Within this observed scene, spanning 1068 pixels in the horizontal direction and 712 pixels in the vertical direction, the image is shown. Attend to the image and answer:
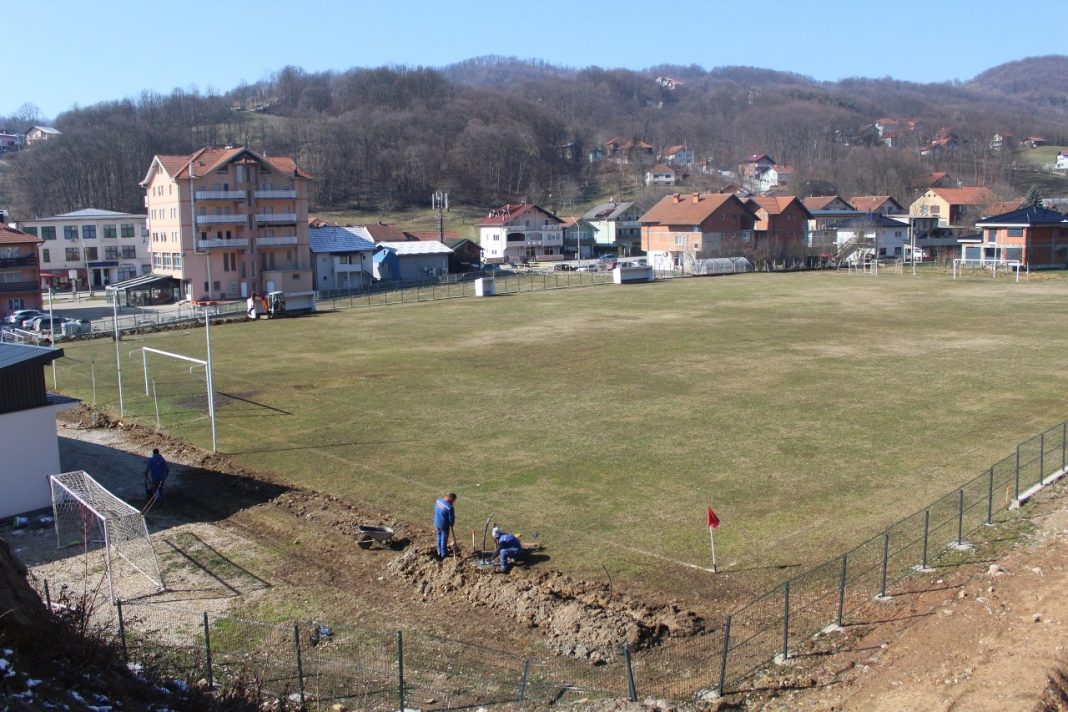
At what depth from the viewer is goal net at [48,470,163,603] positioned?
15977 millimetres

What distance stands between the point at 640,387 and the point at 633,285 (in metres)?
42.8

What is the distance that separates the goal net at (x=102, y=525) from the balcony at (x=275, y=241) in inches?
2036

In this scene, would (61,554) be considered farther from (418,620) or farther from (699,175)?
(699,175)

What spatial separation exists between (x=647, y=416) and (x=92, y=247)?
71125 mm

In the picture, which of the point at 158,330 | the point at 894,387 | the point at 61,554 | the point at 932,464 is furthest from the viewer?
the point at 158,330

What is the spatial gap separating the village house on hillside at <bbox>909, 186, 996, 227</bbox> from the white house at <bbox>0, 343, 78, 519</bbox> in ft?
379

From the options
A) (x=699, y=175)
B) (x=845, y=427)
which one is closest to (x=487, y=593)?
(x=845, y=427)

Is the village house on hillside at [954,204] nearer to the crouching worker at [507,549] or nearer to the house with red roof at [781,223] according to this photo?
the house with red roof at [781,223]

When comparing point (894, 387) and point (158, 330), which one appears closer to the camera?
point (894, 387)

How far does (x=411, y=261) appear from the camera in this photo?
8031 cm

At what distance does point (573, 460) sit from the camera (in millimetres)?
22422

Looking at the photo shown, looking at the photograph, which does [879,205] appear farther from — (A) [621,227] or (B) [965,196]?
(A) [621,227]

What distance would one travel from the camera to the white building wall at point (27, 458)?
19328mm

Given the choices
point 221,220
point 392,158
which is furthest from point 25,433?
point 392,158
